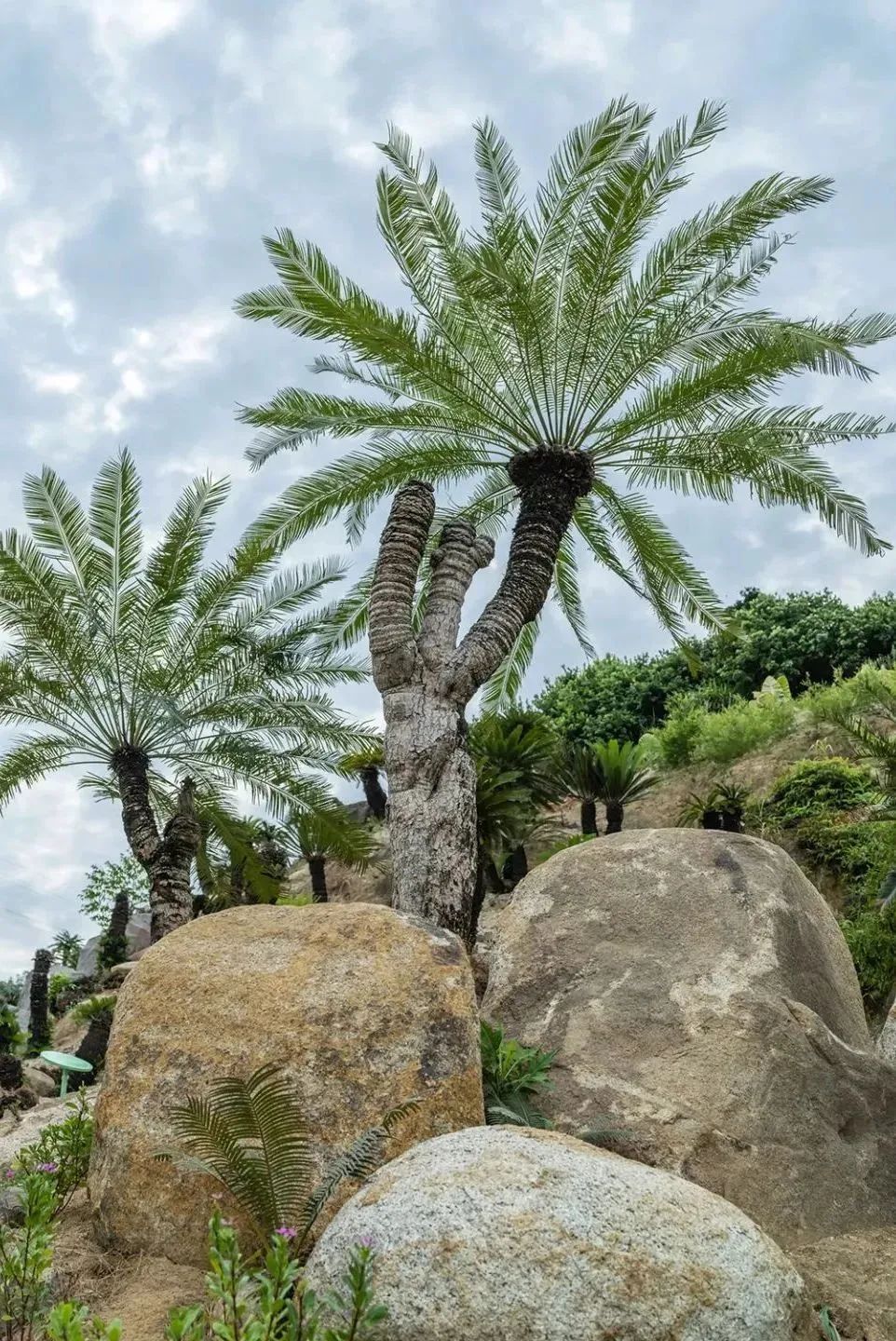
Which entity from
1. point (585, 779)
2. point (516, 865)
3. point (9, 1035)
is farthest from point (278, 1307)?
point (9, 1035)

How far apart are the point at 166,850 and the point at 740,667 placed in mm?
20018

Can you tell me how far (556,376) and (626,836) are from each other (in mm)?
6131

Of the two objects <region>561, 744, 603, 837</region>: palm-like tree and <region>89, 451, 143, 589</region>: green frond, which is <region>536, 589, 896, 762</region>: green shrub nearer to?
<region>561, 744, 603, 837</region>: palm-like tree

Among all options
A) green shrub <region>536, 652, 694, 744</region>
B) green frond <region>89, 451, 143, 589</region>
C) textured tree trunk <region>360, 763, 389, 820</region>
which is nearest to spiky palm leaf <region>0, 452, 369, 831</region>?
green frond <region>89, 451, 143, 589</region>

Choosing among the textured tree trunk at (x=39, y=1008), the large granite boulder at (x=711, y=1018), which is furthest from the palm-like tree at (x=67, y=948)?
the large granite boulder at (x=711, y=1018)

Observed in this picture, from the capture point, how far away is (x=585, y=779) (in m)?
20.2

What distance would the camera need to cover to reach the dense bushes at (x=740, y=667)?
2917 cm

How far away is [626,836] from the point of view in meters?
8.09

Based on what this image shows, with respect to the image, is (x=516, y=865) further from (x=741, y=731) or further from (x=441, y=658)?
(x=441, y=658)

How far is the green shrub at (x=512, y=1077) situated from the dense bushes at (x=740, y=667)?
71.8 feet

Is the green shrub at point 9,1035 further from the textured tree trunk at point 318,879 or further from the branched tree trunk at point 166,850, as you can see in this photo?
the branched tree trunk at point 166,850

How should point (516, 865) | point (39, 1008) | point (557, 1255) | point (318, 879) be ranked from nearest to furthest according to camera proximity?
point (557, 1255)
point (516, 865)
point (39, 1008)
point (318, 879)

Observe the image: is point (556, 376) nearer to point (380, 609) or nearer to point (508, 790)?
point (380, 609)

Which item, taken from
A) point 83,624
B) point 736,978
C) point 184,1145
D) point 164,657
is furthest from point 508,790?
point 184,1145
